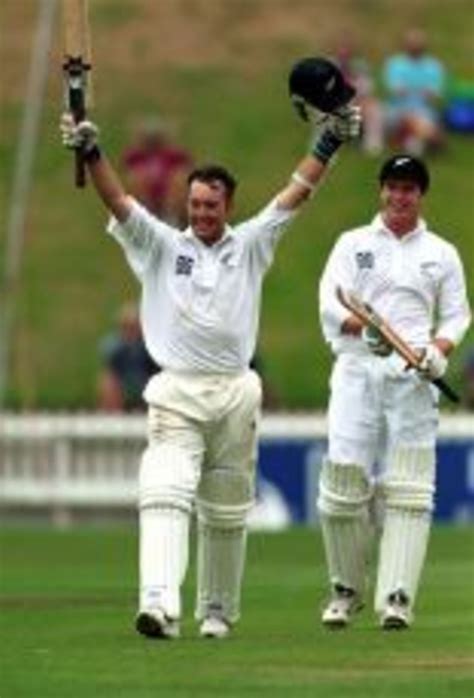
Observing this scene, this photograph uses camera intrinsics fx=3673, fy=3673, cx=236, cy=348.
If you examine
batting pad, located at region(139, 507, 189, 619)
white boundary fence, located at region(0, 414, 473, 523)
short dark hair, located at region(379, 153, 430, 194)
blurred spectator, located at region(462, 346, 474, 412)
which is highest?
short dark hair, located at region(379, 153, 430, 194)

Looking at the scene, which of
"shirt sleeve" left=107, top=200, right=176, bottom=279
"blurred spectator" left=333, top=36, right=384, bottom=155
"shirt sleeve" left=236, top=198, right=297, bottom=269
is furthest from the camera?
"blurred spectator" left=333, top=36, right=384, bottom=155

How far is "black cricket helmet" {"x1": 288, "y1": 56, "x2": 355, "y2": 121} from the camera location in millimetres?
17688

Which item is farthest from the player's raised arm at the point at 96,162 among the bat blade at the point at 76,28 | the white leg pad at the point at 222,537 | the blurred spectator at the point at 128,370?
the blurred spectator at the point at 128,370

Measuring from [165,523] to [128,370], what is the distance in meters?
16.0

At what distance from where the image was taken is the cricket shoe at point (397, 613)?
18.0 meters

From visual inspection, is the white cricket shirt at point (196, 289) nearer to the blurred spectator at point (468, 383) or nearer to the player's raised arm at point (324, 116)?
the player's raised arm at point (324, 116)

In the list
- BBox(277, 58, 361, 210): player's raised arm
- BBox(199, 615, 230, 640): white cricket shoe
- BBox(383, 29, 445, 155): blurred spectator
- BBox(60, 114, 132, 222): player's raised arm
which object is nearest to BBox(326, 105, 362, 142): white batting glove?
BBox(277, 58, 361, 210): player's raised arm

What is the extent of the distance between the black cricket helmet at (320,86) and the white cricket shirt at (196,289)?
0.75 m

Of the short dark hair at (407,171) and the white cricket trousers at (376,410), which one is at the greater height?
the short dark hair at (407,171)

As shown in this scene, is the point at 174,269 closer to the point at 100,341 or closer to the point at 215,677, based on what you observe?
the point at 215,677

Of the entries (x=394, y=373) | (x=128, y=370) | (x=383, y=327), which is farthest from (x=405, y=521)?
(x=128, y=370)

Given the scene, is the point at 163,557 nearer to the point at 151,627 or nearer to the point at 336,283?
the point at 151,627

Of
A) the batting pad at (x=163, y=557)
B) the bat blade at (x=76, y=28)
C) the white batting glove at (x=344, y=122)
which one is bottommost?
the batting pad at (x=163, y=557)

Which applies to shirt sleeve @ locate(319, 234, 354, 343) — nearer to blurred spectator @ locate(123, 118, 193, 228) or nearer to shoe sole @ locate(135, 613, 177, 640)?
shoe sole @ locate(135, 613, 177, 640)
